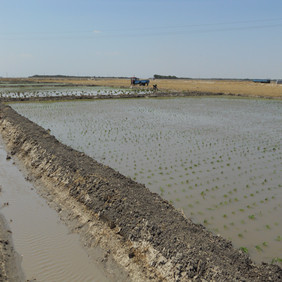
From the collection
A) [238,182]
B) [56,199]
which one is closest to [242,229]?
[238,182]

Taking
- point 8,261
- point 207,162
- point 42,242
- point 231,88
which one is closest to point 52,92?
point 231,88

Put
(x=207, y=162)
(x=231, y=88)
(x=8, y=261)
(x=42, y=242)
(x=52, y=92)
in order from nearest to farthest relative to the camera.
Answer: (x=8, y=261) < (x=42, y=242) < (x=207, y=162) < (x=52, y=92) < (x=231, y=88)

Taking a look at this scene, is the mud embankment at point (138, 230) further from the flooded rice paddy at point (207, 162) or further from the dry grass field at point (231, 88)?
the dry grass field at point (231, 88)

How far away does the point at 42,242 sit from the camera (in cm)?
607

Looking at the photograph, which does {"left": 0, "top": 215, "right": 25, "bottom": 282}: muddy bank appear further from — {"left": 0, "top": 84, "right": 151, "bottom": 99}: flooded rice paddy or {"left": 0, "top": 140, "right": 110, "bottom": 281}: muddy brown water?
{"left": 0, "top": 84, "right": 151, "bottom": 99}: flooded rice paddy

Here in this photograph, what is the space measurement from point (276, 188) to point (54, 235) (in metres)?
6.96

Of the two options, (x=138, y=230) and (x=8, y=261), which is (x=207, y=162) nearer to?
(x=138, y=230)

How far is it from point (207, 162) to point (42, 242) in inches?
282

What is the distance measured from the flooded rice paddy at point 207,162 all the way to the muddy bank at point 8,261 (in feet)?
13.4

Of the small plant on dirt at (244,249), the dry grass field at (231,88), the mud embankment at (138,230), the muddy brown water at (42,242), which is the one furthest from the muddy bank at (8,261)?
the dry grass field at (231,88)

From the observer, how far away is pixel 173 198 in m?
7.83

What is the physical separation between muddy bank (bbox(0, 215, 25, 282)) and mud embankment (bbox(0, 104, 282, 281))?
1.46 m

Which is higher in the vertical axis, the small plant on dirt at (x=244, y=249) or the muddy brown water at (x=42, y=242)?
the small plant on dirt at (x=244, y=249)

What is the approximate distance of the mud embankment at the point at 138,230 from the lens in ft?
14.7
